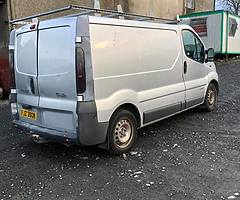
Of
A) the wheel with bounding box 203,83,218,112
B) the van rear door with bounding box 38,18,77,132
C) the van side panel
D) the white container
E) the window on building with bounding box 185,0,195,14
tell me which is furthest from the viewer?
the window on building with bounding box 185,0,195,14

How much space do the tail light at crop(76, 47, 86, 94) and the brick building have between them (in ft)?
21.0

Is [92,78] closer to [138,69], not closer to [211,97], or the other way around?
[138,69]

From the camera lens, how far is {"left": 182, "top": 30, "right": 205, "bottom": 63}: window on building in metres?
6.46

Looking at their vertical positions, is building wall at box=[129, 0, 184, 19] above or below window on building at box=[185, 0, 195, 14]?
below

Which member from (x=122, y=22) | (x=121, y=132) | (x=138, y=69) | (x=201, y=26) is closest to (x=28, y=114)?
(x=121, y=132)

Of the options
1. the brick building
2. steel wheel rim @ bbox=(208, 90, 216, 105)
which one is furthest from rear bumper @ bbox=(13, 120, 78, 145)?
the brick building

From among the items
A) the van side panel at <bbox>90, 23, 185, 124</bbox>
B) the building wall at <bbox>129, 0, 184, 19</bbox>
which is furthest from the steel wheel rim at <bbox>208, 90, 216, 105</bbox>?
the building wall at <bbox>129, 0, 184, 19</bbox>

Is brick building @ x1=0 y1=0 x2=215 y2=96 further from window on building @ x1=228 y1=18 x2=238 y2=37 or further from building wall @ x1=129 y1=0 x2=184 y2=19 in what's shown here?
window on building @ x1=228 y1=18 x2=238 y2=37

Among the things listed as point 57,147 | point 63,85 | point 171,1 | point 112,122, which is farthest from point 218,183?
point 171,1

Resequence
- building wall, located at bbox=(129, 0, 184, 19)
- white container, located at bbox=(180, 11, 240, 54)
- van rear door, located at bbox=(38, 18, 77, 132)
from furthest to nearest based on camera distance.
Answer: white container, located at bbox=(180, 11, 240, 54)
building wall, located at bbox=(129, 0, 184, 19)
van rear door, located at bbox=(38, 18, 77, 132)

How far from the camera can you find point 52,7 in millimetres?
13484

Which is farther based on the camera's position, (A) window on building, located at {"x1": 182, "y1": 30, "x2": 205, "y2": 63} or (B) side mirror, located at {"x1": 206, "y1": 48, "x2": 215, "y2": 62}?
(B) side mirror, located at {"x1": 206, "y1": 48, "x2": 215, "y2": 62}

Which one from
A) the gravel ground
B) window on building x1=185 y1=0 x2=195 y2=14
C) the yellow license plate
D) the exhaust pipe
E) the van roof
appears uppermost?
window on building x1=185 y1=0 x2=195 y2=14

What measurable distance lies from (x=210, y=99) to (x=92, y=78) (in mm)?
4080
